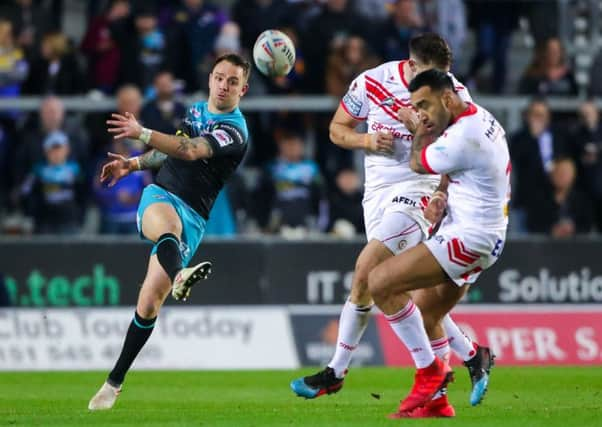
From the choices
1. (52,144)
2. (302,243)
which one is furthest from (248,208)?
(52,144)

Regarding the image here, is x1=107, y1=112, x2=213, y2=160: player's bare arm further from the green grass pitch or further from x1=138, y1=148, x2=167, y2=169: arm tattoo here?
the green grass pitch

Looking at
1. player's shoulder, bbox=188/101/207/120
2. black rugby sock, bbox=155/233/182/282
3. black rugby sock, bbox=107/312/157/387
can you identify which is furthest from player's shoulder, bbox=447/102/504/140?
black rugby sock, bbox=107/312/157/387

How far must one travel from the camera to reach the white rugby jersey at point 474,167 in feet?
33.0

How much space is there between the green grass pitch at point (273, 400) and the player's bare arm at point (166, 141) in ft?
6.36

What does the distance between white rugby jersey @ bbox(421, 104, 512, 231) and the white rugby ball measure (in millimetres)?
2345

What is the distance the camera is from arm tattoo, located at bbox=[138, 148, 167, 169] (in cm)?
1164

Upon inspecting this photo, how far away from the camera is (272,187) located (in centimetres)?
1914

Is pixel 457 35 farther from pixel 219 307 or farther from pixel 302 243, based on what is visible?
pixel 219 307

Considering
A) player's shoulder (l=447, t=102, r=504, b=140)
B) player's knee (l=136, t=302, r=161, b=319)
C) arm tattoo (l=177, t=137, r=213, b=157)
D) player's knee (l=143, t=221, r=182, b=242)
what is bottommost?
player's knee (l=136, t=302, r=161, b=319)

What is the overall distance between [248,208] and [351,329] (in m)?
8.18

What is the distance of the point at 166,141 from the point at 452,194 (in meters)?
2.14

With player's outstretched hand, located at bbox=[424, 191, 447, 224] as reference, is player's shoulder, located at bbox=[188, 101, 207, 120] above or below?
above

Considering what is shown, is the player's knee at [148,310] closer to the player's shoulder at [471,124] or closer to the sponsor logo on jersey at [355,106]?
the sponsor logo on jersey at [355,106]

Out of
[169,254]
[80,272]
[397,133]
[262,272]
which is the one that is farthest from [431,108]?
[80,272]
